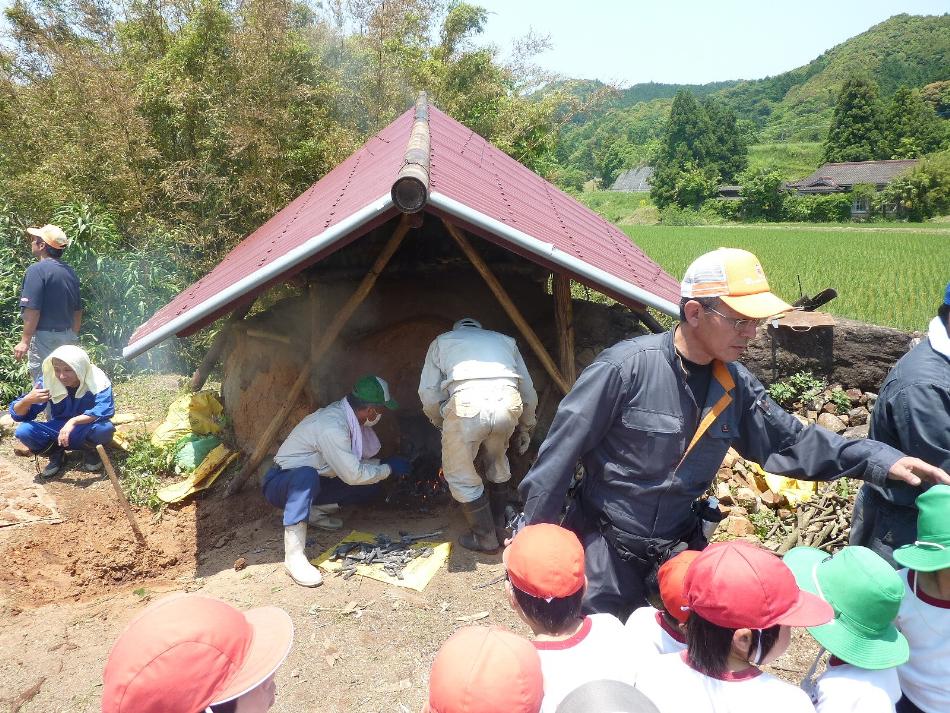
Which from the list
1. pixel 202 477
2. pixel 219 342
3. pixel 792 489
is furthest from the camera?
pixel 219 342

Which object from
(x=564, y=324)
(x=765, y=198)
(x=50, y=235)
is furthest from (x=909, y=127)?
(x=50, y=235)

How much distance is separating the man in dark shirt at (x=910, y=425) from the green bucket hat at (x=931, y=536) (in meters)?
0.24

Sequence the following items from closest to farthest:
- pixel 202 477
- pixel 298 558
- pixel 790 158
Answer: pixel 298 558, pixel 202 477, pixel 790 158

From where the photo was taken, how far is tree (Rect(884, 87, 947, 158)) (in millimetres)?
55250

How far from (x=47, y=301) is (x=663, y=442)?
20.5ft

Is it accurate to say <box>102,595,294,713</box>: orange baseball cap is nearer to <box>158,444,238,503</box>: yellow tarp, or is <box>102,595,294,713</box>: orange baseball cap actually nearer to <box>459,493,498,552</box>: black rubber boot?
<box>459,493,498,552</box>: black rubber boot

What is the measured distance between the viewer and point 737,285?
2.38 m

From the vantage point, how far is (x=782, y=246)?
20859mm

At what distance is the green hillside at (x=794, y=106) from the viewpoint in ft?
275

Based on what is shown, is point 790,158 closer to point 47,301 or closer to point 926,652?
point 47,301

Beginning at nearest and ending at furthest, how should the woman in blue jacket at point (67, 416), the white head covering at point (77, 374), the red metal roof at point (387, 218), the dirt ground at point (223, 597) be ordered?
1. the dirt ground at point (223, 597)
2. the red metal roof at point (387, 218)
3. the white head covering at point (77, 374)
4. the woman in blue jacket at point (67, 416)

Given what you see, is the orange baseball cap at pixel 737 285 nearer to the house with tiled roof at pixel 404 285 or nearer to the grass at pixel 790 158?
the house with tiled roof at pixel 404 285

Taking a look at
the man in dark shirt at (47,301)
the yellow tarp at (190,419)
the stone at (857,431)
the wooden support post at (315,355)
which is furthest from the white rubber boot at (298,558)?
the stone at (857,431)

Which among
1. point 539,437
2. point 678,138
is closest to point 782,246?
point 539,437
